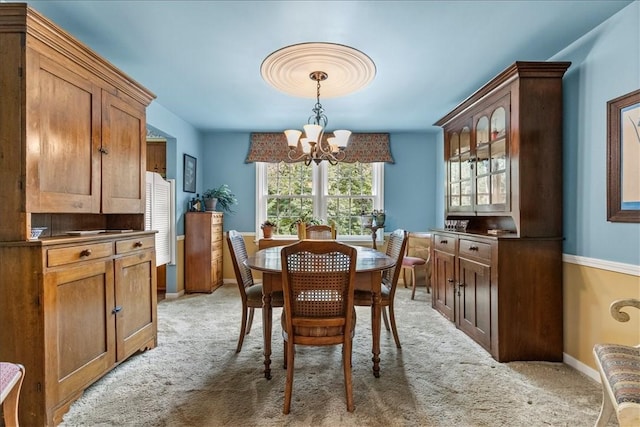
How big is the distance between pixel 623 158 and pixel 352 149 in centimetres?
339

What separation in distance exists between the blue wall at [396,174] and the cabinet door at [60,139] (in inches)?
120

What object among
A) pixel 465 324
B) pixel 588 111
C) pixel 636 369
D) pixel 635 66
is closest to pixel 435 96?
pixel 588 111

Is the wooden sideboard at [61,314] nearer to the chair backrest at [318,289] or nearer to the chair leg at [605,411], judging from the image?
the chair backrest at [318,289]

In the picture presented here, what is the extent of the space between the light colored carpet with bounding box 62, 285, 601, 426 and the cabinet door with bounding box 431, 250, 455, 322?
47 centimetres

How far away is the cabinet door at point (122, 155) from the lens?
89.0 inches

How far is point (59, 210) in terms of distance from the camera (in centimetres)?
185

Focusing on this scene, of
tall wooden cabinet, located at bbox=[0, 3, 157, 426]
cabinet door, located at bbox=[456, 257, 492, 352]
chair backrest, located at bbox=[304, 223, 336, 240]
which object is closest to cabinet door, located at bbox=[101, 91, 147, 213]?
tall wooden cabinet, located at bbox=[0, 3, 157, 426]

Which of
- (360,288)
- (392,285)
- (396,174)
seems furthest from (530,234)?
(396,174)

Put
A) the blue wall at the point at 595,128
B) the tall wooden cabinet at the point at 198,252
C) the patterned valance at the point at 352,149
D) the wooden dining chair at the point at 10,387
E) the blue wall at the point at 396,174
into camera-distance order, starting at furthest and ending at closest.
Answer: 1. the blue wall at the point at 396,174
2. the patterned valance at the point at 352,149
3. the tall wooden cabinet at the point at 198,252
4. the blue wall at the point at 595,128
5. the wooden dining chair at the point at 10,387

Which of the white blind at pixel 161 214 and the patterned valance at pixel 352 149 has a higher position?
the patterned valance at pixel 352 149

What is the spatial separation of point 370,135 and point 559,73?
2.87 m

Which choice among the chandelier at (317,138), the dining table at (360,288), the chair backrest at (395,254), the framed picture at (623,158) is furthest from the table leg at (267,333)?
the framed picture at (623,158)

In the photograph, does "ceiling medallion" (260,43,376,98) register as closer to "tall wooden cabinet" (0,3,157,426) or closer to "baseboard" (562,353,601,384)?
"tall wooden cabinet" (0,3,157,426)

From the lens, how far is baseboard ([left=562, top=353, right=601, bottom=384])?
7.20 ft
